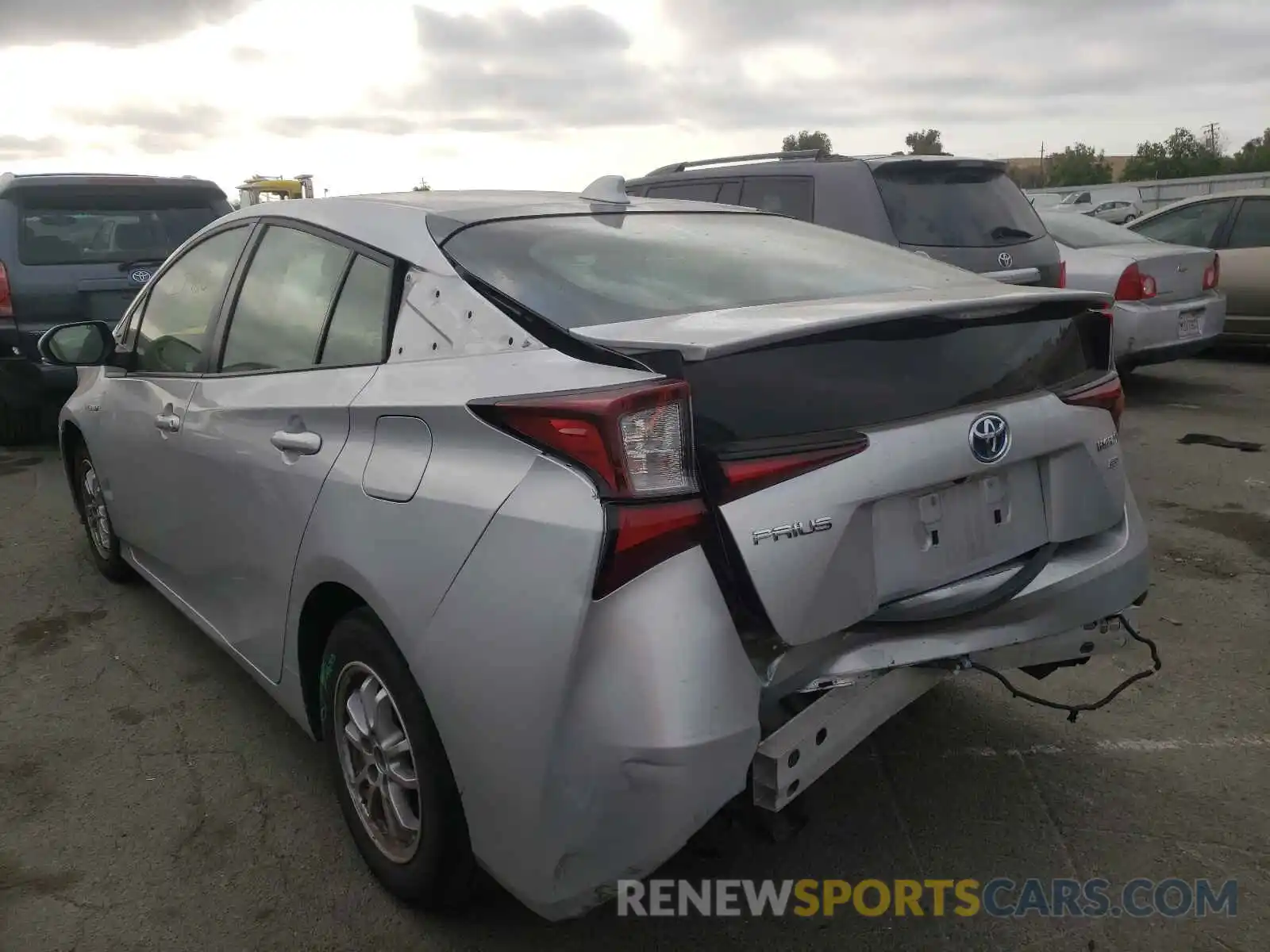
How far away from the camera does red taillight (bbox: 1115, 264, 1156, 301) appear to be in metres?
8.08

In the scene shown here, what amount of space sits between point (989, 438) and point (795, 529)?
58 cm

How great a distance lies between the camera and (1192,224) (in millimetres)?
A: 10391

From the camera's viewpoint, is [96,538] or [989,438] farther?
[96,538]

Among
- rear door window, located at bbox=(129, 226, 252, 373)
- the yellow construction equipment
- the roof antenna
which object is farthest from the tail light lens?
the yellow construction equipment

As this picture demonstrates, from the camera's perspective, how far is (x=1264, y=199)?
995 cm

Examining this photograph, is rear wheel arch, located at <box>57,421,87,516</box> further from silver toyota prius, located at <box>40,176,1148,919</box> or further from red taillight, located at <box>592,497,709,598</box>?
red taillight, located at <box>592,497,709,598</box>

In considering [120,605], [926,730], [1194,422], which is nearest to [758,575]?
[926,730]

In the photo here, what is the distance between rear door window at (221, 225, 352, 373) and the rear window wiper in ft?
16.2

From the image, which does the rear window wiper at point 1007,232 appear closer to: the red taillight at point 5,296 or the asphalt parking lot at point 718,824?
the asphalt parking lot at point 718,824

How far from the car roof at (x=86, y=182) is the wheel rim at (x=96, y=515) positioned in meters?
3.57

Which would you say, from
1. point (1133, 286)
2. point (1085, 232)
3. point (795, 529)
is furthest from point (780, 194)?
point (795, 529)

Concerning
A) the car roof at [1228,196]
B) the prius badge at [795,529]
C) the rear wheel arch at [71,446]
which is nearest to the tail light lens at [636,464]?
the prius badge at [795,529]

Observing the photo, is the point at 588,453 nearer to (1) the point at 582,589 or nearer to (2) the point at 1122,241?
(1) the point at 582,589

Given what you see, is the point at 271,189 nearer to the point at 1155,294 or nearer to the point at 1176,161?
the point at 1155,294
